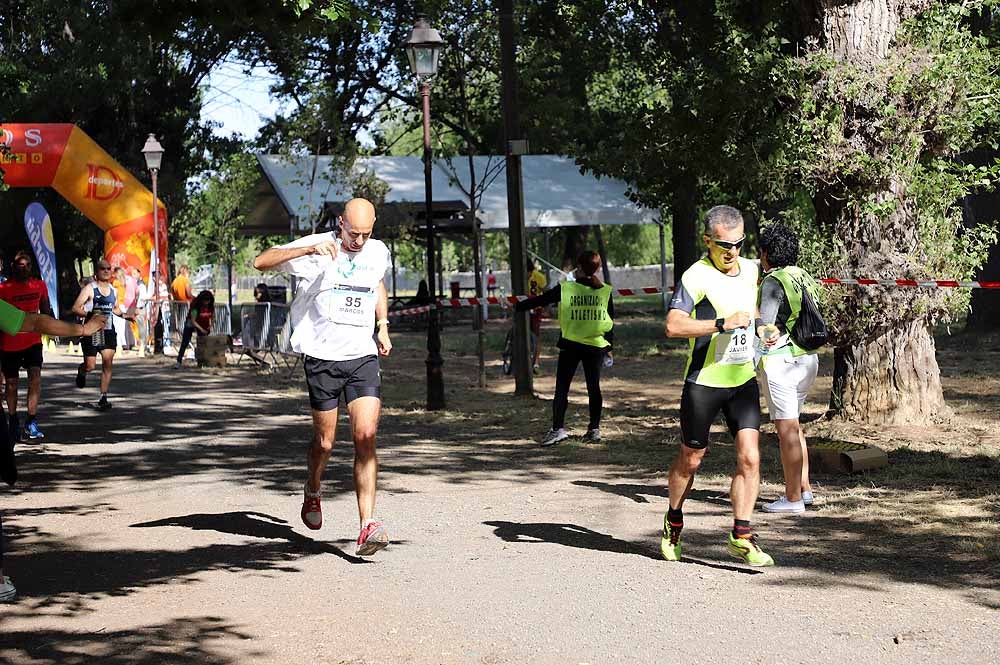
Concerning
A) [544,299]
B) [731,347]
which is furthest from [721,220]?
[544,299]

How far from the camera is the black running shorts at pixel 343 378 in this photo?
26.0ft

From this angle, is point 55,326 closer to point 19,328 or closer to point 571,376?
point 19,328

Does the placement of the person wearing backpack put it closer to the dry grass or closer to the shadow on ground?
the dry grass

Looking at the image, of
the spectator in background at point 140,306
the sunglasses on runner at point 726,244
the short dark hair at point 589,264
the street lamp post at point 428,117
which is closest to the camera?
the sunglasses on runner at point 726,244

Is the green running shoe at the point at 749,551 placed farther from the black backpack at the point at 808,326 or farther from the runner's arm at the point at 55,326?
the runner's arm at the point at 55,326

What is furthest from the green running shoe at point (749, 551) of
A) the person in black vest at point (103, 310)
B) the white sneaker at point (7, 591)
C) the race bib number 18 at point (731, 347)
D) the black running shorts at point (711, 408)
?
the person in black vest at point (103, 310)

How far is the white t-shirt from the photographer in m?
7.93

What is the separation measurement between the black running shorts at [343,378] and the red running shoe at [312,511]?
64cm

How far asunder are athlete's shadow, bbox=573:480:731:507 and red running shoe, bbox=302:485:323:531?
7.65 ft

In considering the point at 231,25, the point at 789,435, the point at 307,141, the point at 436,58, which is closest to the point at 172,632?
the point at 789,435

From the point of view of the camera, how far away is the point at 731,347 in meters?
7.23

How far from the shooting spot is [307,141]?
34.0m

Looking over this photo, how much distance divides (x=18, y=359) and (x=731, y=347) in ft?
27.2

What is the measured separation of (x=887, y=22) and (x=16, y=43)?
33.9m
